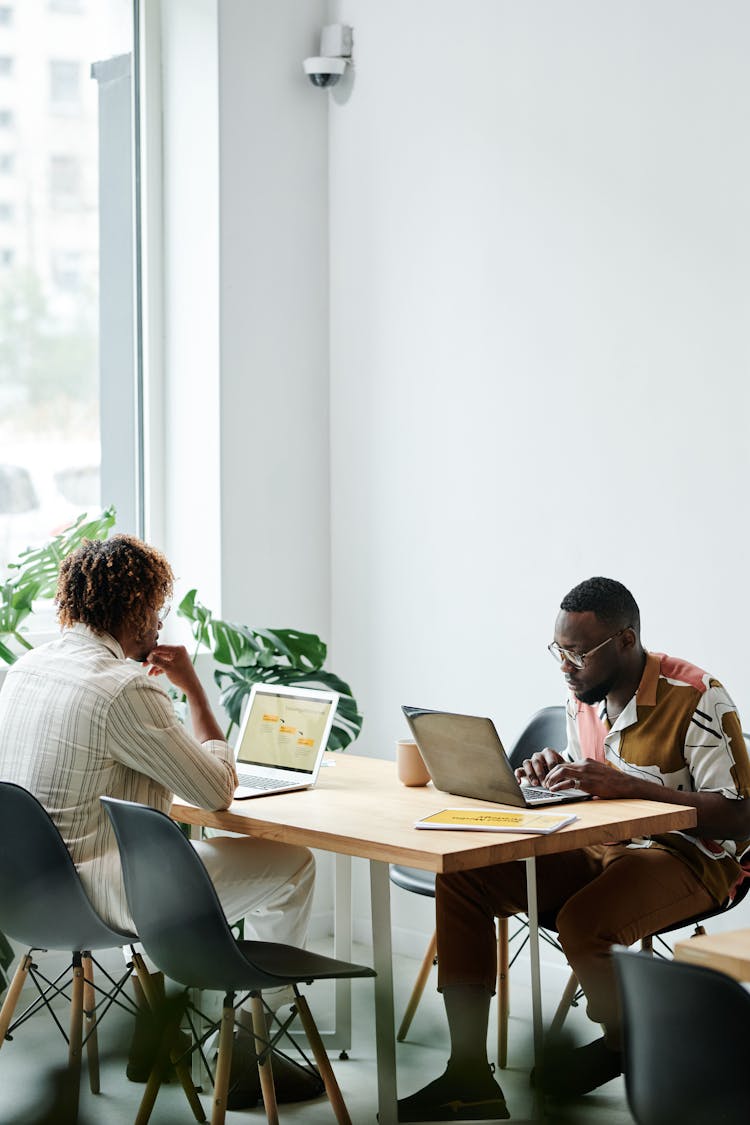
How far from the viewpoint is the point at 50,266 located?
175 inches

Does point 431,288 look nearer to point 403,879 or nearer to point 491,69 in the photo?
point 491,69

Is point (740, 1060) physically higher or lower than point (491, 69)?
lower

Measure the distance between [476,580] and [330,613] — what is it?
714 millimetres

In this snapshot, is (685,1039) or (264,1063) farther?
(264,1063)

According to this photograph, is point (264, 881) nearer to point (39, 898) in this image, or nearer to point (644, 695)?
point (39, 898)

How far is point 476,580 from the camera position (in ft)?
13.9

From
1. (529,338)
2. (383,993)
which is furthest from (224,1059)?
(529,338)

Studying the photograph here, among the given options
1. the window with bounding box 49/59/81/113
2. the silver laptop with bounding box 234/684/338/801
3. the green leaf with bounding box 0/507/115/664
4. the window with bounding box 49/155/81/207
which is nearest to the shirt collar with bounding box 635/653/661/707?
A: the silver laptop with bounding box 234/684/338/801

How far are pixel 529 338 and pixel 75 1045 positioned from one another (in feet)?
7.52

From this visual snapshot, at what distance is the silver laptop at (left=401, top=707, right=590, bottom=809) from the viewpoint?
113 inches

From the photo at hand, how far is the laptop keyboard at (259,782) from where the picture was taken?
3170mm

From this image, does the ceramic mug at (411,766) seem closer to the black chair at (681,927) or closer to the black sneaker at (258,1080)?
the black chair at (681,927)

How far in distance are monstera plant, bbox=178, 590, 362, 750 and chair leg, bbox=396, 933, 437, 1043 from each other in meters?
0.60

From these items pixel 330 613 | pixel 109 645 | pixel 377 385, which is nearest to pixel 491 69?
pixel 377 385
